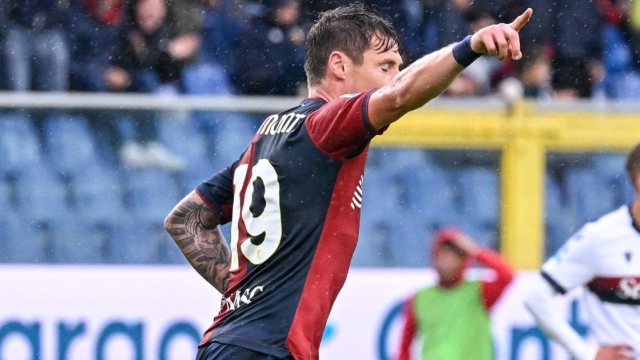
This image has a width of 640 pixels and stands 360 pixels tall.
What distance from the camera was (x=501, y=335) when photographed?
7246mm

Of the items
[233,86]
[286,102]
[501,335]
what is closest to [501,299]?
[501,335]

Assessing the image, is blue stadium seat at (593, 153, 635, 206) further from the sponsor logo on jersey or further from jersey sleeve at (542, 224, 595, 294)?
the sponsor logo on jersey

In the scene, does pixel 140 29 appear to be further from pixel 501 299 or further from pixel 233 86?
pixel 501 299

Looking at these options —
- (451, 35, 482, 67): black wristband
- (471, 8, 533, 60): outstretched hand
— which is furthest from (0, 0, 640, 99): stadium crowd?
(471, 8, 533, 60): outstretched hand

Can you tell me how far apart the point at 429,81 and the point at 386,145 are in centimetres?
410

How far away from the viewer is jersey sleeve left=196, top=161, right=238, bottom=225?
4.37 metres

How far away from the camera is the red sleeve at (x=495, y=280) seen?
691cm

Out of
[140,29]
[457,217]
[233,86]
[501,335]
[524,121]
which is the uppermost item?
[140,29]

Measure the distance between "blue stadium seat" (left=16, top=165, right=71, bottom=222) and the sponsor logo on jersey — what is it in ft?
12.2

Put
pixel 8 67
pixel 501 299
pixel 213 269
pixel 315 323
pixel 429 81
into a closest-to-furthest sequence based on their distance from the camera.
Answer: pixel 429 81
pixel 315 323
pixel 213 269
pixel 501 299
pixel 8 67

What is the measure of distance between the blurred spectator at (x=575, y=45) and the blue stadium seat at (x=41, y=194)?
3.77 meters

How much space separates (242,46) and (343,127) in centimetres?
519

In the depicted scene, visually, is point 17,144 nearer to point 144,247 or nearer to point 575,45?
point 144,247

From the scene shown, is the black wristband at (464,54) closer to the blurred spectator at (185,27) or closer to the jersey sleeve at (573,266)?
the jersey sleeve at (573,266)
